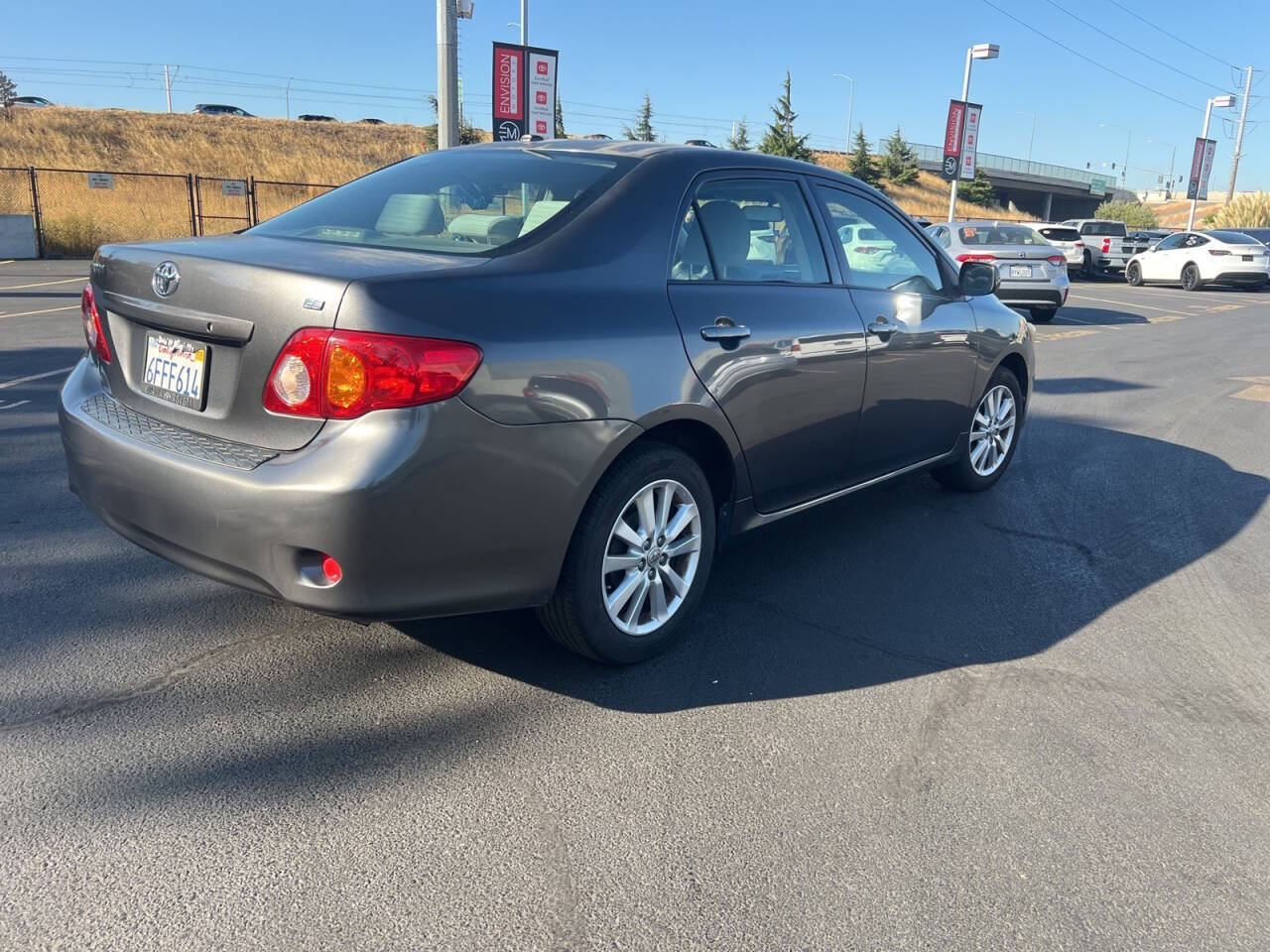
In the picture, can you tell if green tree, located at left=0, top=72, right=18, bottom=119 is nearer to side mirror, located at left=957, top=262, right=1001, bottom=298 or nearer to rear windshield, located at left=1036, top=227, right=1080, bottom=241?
rear windshield, located at left=1036, top=227, right=1080, bottom=241

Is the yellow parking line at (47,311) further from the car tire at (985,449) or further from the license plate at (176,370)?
the car tire at (985,449)

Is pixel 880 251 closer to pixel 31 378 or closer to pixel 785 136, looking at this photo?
pixel 31 378

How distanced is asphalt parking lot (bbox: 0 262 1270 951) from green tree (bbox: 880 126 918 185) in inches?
2588

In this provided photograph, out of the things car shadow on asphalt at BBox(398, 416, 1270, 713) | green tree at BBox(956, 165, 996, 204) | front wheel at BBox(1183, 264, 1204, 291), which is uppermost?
green tree at BBox(956, 165, 996, 204)

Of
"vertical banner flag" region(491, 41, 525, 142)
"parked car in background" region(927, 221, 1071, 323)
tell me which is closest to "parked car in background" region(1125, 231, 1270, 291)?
"parked car in background" region(927, 221, 1071, 323)

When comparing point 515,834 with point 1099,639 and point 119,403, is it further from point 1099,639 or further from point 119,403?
point 1099,639

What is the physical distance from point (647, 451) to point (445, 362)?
82cm

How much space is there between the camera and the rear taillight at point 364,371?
2502 mm

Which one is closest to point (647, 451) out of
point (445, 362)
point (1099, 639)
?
point (445, 362)

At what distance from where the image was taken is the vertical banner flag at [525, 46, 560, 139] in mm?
Result: 14836

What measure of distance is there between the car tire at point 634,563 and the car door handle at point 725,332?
390mm

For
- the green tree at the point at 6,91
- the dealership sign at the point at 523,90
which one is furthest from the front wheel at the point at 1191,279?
the green tree at the point at 6,91

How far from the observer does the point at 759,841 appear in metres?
2.46

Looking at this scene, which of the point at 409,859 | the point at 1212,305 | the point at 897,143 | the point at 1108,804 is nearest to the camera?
the point at 409,859
